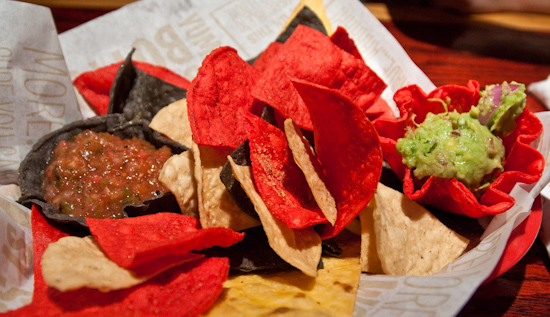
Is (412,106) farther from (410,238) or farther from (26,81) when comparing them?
(26,81)

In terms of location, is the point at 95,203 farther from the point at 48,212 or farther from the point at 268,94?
the point at 268,94

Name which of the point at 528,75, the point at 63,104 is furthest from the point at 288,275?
the point at 528,75

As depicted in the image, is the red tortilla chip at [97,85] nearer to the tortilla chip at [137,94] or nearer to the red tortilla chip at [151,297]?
the tortilla chip at [137,94]

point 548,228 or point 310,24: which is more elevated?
point 310,24

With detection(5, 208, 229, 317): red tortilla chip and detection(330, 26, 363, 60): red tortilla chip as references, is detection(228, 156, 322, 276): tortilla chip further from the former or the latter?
detection(330, 26, 363, 60): red tortilla chip

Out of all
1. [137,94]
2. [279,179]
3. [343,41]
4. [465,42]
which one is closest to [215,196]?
[279,179]

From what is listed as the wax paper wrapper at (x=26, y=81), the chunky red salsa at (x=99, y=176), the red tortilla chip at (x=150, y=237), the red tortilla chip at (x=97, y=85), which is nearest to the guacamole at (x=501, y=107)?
the red tortilla chip at (x=150, y=237)
